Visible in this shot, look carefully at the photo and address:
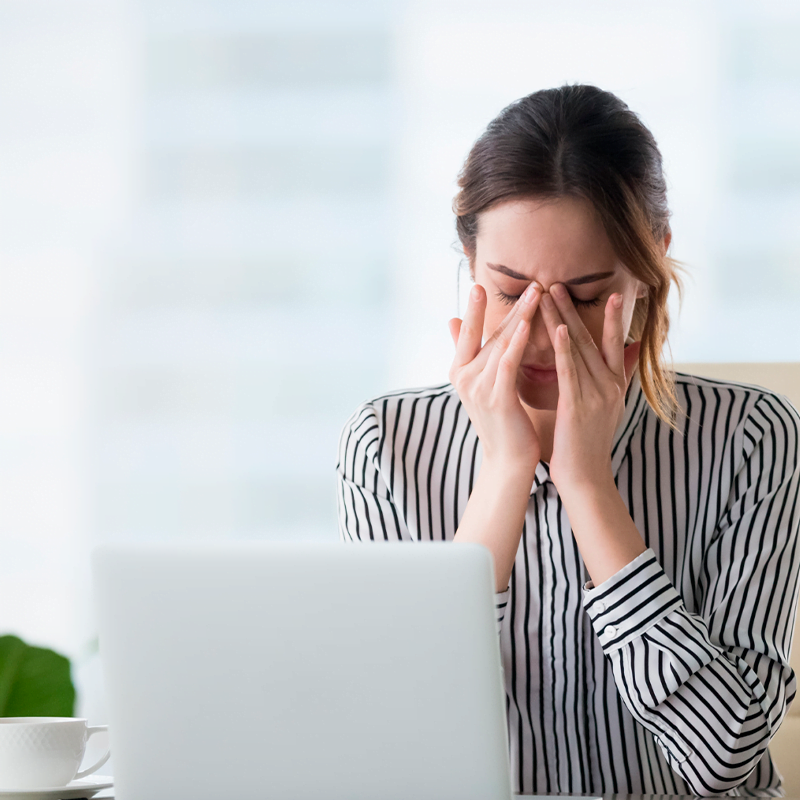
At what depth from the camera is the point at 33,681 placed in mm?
1643

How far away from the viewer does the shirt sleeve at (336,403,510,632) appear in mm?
1205

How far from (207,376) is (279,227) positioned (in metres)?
0.38

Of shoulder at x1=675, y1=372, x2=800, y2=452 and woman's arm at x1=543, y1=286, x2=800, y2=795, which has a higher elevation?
shoulder at x1=675, y1=372, x2=800, y2=452

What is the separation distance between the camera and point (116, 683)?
0.63m

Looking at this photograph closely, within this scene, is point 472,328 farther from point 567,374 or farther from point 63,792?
point 63,792

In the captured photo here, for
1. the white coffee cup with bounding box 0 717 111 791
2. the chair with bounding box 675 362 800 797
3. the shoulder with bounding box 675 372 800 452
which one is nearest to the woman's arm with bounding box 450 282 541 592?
the shoulder with bounding box 675 372 800 452

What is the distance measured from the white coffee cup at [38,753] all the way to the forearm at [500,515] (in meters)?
0.45

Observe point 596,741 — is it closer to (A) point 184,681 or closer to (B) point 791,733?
(B) point 791,733

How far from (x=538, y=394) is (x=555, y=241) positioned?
227 mm

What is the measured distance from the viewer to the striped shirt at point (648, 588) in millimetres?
979

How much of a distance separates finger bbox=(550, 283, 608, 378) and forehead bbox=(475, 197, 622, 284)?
2 cm

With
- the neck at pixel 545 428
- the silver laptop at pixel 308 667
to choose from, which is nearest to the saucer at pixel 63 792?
the silver laptop at pixel 308 667

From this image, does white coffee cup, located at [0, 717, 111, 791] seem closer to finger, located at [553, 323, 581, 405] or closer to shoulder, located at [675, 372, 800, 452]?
finger, located at [553, 323, 581, 405]

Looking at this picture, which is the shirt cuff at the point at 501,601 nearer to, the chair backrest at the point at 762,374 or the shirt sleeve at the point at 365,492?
the shirt sleeve at the point at 365,492
